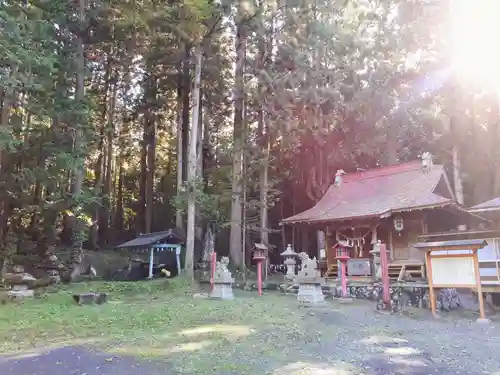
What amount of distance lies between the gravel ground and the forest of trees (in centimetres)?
896

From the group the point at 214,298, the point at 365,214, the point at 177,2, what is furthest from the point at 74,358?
the point at 177,2

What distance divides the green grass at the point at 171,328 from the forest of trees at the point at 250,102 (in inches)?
194

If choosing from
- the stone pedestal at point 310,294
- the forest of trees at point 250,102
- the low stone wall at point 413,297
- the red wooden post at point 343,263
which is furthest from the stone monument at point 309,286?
the forest of trees at point 250,102

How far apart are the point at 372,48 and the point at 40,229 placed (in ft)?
61.4

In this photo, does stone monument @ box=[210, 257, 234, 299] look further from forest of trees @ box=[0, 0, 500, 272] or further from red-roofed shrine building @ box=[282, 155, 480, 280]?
red-roofed shrine building @ box=[282, 155, 480, 280]

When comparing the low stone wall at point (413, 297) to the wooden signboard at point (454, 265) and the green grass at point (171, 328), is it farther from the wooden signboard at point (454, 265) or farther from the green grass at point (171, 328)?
the green grass at point (171, 328)

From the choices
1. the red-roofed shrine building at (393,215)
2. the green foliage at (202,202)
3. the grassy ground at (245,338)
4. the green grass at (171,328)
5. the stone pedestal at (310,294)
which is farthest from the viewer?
the green foliage at (202,202)

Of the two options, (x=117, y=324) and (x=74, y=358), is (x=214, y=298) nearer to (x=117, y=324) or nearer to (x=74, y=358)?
(x=117, y=324)

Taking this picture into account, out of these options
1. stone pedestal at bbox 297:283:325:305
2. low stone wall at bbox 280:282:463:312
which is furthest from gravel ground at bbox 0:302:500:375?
stone pedestal at bbox 297:283:325:305

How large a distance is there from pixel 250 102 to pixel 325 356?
1552 cm

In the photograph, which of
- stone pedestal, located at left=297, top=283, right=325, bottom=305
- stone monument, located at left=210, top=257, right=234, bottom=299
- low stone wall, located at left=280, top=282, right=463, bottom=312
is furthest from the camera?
stone monument, located at left=210, top=257, right=234, bottom=299

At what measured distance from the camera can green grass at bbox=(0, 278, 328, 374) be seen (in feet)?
19.6

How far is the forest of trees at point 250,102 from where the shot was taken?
648 inches

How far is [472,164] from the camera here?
2027 cm
